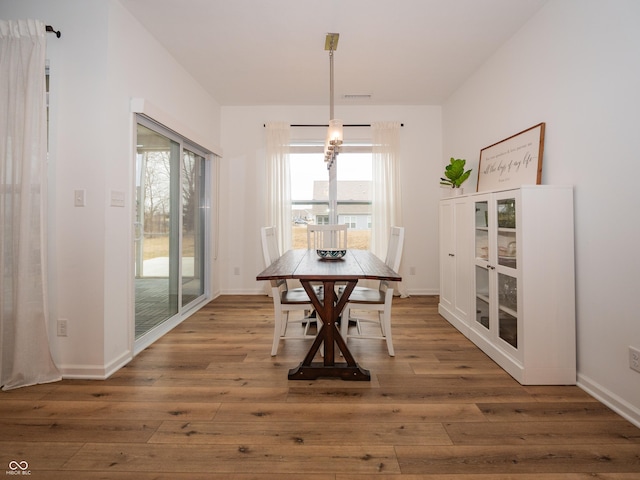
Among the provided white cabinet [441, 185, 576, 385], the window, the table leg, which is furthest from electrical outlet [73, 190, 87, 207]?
white cabinet [441, 185, 576, 385]

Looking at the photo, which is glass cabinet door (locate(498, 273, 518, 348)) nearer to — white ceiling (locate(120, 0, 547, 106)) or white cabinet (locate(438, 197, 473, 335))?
white cabinet (locate(438, 197, 473, 335))

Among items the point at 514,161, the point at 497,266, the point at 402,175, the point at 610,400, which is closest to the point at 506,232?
the point at 497,266

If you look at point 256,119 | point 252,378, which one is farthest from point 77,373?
point 256,119

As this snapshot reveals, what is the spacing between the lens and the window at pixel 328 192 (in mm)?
4758

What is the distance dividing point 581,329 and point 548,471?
43.8 inches

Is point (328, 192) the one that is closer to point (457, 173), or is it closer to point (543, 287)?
point (457, 173)

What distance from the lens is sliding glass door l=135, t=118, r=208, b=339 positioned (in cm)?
283

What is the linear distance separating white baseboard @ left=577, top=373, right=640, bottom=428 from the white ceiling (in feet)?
9.06

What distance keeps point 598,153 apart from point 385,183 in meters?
2.72

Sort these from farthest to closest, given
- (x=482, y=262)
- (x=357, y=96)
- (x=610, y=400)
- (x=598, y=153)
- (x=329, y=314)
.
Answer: (x=357, y=96) → (x=482, y=262) → (x=329, y=314) → (x=598, y=153) → (x=610, y=400)

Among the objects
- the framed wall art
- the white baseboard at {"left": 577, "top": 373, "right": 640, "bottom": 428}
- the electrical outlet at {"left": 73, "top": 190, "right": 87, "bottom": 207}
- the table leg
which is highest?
the framed wall art

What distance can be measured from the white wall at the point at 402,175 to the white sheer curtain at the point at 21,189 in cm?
262

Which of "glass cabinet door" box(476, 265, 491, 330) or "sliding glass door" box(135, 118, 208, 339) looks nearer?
Result: "glass cabinet door" box(476, 265, 491, 330)

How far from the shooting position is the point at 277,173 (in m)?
4.55
